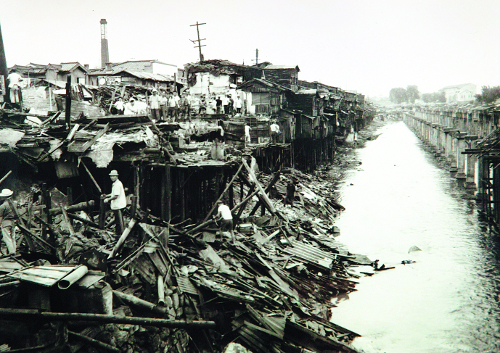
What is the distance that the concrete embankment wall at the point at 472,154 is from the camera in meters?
17.7

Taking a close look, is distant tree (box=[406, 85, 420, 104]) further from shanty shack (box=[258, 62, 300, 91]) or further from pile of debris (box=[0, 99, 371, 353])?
pile of debris (box=[0, 99, 371, 353])

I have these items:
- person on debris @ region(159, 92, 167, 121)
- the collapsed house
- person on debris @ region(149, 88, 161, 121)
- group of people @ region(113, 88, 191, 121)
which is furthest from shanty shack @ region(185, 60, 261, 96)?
the collapsed house

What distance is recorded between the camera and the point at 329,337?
28.8 ft

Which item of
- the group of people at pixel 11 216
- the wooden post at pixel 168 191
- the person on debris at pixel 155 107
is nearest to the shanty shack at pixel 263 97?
the person on debris at pixel 155 107

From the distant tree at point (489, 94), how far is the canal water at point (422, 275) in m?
17.6

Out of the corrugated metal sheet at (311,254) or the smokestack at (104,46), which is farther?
the smokestack at (104,46)

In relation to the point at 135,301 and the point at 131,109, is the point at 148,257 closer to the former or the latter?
the point at 135,301

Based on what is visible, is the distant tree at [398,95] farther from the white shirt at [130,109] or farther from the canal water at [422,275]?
the white shirt at [130,109]

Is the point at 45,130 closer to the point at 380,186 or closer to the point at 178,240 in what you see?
the point at 178,240

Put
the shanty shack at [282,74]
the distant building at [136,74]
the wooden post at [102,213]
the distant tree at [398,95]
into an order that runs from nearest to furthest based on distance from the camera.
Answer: the wooden post at [102,213], the distant building at [136,74], the shanty shack at [282,74], the distant tree at [398,95]

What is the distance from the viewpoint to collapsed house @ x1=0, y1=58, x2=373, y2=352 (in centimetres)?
565

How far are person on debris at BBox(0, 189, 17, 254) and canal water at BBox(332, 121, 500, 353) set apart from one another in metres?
8.39

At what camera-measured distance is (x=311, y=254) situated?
13.1 metres

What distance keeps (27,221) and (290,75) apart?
121 ft
